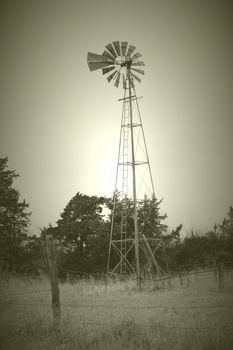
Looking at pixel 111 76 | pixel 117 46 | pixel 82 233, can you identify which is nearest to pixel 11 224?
pixel 82 233

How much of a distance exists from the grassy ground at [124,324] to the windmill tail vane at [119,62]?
480 inches

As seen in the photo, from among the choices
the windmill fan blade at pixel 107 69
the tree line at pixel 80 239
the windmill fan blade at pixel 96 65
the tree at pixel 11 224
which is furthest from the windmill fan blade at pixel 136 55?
the tree at pixel 11 224

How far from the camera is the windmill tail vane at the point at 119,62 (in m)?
21.3

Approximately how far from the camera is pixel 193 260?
3378cm

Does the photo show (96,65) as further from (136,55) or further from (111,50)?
(136,55)

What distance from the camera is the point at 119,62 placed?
2178 cm

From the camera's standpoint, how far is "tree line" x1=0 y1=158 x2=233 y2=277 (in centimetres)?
2986

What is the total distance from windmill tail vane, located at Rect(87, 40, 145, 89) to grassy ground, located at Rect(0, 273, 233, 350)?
40.0ft

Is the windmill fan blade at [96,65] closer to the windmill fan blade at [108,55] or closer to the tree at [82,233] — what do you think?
the windmill fan blade at [108,55]

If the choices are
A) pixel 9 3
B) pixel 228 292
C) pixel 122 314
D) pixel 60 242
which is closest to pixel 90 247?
pixel 60 242

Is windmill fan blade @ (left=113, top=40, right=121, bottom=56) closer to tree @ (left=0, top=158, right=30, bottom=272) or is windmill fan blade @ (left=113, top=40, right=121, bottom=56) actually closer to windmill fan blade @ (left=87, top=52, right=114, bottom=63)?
windmill fan blade @ (left=87, top=52, right=114, bottom=63)

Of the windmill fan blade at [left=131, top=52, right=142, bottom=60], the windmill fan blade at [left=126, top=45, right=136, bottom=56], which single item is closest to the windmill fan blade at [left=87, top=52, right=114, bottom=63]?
Answer: the windmill fan blade at [left=126, top=45, right=136, bottom=56]

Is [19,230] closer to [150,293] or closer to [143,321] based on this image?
[150,293]

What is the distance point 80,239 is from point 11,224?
21.7 ft
